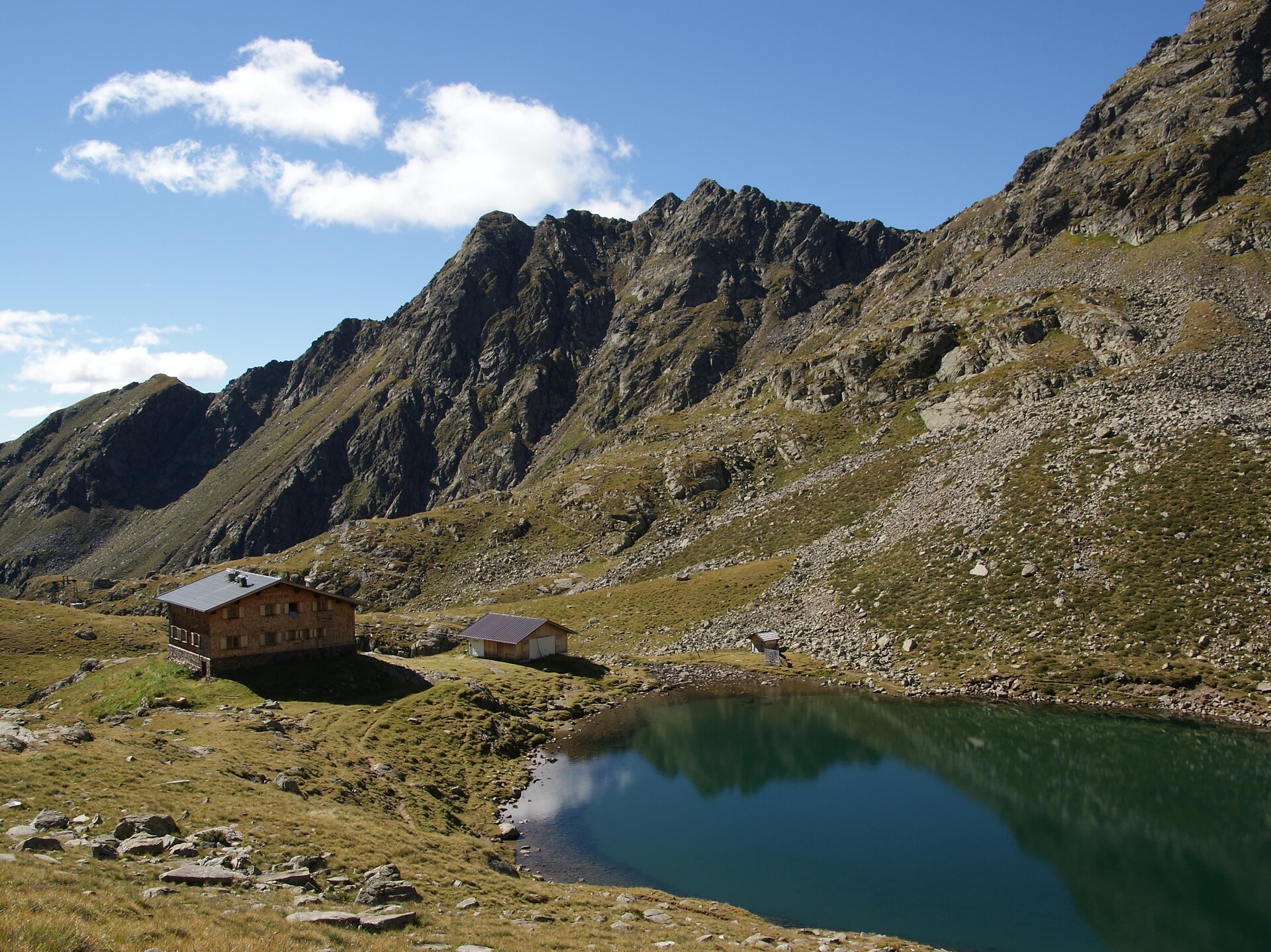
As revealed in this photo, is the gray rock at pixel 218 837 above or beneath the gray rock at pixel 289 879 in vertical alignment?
above

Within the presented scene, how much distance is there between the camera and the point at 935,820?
41.8 metres

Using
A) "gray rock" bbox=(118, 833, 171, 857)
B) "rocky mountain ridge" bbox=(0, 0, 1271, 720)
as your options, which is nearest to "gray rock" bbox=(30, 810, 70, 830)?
"gray rock" bbox=(118, 833, 171, 857)

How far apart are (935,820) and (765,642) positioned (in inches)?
1464

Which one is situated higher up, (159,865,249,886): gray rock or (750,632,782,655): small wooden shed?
(159,865,249,886): gray rock

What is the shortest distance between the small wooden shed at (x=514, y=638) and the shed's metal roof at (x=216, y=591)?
23.8 meters

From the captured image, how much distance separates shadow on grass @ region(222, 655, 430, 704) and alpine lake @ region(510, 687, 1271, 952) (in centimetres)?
1343

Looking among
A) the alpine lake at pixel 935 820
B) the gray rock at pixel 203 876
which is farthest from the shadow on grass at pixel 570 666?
the gray rock at pixel 203 876

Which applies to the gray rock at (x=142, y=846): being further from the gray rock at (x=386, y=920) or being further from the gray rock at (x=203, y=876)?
the gray rock at (x=386, y=920)

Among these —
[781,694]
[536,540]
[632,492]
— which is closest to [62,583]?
[536,540]

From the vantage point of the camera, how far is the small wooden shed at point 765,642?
3086 inches

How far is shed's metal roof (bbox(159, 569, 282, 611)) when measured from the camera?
5238cm

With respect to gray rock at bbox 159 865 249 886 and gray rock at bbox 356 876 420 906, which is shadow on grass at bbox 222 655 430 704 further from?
gray rock at bbox 159 865 249 886

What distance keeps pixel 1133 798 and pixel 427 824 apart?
135 feet

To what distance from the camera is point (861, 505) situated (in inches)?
4205
